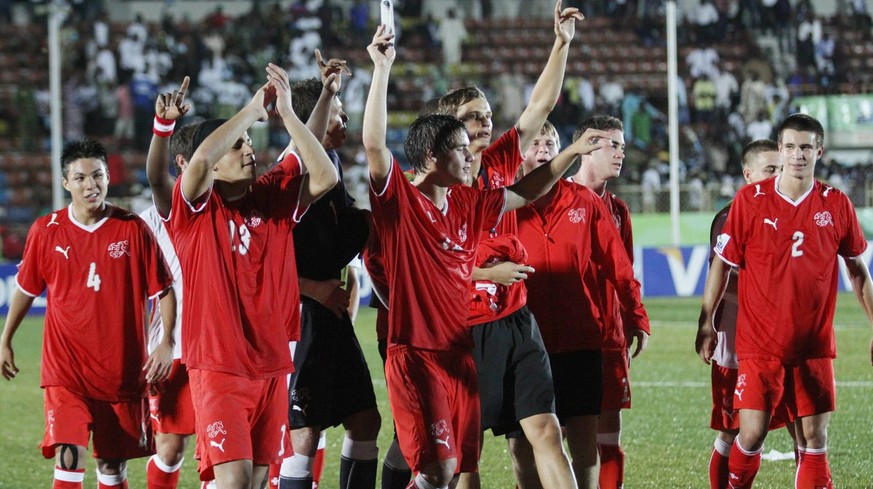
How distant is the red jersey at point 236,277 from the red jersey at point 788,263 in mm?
2408

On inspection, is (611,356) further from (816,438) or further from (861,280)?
(861,280)

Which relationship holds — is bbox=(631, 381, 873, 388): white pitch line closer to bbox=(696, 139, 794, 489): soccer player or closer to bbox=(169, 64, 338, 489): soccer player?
bbox=(696, 139, 794, 489): soccer player

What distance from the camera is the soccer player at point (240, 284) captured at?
4.63 meters

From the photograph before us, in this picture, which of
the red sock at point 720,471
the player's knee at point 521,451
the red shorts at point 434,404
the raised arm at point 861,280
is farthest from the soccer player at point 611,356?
the red shorts at point 434,404

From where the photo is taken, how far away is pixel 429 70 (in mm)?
24938

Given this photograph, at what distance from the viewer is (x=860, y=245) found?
6.06 meters

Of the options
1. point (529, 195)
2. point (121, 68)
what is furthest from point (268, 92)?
point (121, 68)

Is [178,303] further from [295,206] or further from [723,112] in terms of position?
[723,112]

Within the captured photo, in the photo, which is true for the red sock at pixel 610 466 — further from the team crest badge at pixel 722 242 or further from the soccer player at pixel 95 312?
the soccer player at pixel 95 312

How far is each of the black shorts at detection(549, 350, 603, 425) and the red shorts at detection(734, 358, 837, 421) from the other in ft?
2.45

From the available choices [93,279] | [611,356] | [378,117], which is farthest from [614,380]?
[93,279]

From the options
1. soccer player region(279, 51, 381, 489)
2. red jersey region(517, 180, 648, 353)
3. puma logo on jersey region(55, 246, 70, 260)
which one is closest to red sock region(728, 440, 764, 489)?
red jersey region(517, 180, 648, 353)

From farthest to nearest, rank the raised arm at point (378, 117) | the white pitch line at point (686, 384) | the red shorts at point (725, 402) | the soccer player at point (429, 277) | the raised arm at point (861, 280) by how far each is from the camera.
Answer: the white pitch line at point (686, 384) < the red shorts at point (725, 402) < the raised arm at point (861, 280) < the soccer player at point (429, 277) < the raised arm at point (378, 117)

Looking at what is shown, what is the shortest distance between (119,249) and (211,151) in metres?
1.48
